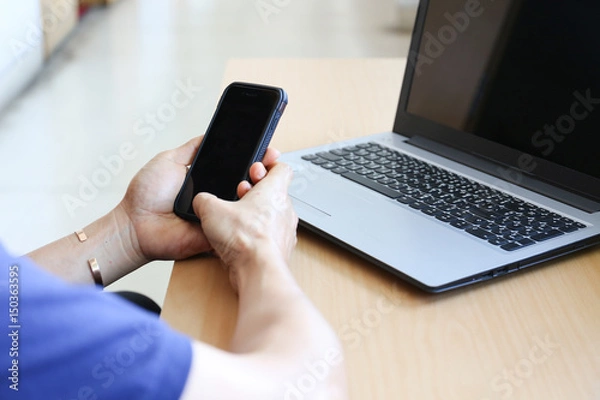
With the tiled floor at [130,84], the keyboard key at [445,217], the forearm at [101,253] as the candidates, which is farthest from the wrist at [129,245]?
the tiled floor at [130,84]

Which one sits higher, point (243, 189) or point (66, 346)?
point (66, 346)

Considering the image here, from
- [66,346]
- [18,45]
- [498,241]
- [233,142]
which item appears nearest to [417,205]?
[498,241]

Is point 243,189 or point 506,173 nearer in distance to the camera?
point 243,189

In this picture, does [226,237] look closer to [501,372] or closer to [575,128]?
[501,372]

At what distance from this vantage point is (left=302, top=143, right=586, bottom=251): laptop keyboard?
2.61 ft

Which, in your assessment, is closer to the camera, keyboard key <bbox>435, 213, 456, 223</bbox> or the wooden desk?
the wooden desk

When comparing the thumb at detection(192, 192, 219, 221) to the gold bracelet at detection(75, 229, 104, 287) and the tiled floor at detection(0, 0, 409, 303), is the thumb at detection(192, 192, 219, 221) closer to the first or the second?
the gold bracelet at detection(75, 229, 104, 287)

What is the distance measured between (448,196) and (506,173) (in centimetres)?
13

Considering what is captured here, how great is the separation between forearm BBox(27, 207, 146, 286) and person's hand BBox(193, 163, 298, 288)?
0.44 feet

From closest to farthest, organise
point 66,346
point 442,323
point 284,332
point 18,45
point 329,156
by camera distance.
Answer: point 66,346 → point 284,332 → point 442,323 → point 329,156 → point 18,45

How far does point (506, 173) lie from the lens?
96cm

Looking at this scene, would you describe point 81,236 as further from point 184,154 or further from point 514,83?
point 514,83

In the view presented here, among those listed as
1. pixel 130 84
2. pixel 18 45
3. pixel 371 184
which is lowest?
pixel 130 84

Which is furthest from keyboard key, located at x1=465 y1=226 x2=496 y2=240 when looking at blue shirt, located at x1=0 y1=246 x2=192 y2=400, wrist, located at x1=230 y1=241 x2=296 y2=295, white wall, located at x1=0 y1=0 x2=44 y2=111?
white wall, located at x1=0 y1=0 x2=44 y2=111
